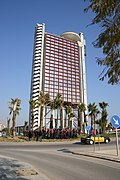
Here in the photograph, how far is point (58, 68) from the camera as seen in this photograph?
143 metres

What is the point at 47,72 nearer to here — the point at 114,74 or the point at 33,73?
the point at 33,73

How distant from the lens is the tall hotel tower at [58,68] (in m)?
130

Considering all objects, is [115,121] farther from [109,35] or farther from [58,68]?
[58,68]

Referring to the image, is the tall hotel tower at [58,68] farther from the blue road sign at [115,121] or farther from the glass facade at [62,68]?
the blue road sign at [115,121]

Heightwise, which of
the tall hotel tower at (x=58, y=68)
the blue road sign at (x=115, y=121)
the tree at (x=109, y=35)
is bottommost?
the blue road sign at (x=115, y=121)

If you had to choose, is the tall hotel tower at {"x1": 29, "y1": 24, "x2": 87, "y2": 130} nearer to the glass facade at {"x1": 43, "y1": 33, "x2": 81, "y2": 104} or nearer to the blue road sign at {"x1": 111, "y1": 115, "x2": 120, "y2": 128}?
the glass facade at {"x1": 43, "y1": 33, "x2": 81, "y2": 104}

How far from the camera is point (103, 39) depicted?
237 inches

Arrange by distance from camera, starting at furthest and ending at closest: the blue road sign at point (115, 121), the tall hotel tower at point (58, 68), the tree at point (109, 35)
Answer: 1. the tall hotel tower at point (58, 68)
2. the blue road sign at point (115, 121)
3. the tree at point (109, 35)

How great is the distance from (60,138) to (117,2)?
39.1 meters

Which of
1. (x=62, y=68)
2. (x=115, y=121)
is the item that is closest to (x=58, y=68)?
(x=62, y=68)

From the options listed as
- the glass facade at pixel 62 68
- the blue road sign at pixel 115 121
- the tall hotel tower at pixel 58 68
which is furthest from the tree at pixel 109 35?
the glass facade at pixel 62 68

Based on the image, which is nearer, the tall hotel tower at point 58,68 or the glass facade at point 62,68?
the tall hotel tower at point 58,68

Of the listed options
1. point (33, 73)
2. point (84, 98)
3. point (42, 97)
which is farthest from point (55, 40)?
point (42, 97)

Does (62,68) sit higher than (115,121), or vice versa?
(62,68)
